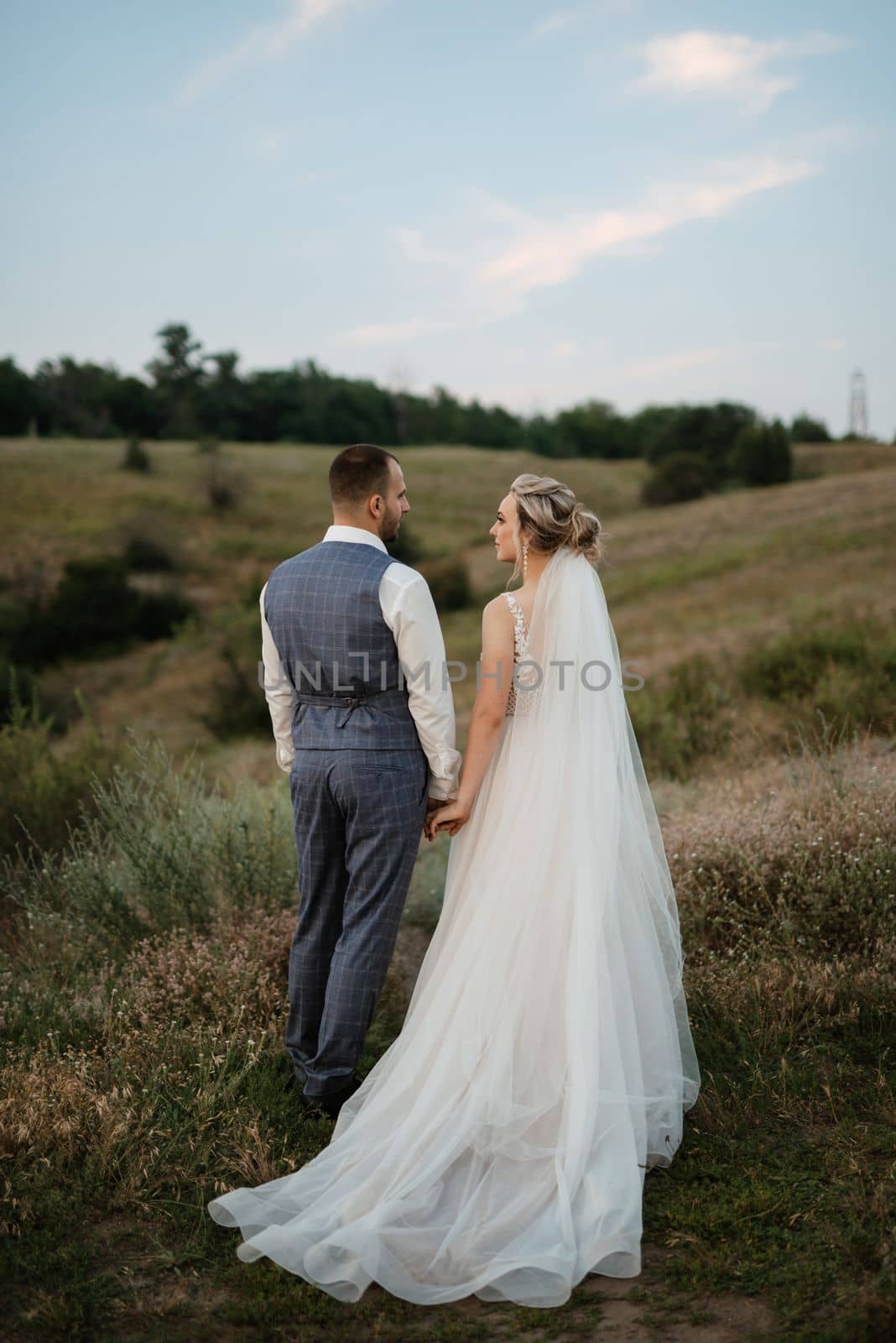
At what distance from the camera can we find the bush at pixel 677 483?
48625 mm

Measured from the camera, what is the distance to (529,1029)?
3279 mm

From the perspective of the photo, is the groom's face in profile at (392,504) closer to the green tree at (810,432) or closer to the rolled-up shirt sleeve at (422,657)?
the rolled-up shirt sleeve at (422,657)

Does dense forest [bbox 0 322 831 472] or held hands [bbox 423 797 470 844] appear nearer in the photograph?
held hands [bbox 423 797 470 844]

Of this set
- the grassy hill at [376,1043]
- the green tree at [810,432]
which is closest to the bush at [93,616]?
the grassy hill at [376,1043]

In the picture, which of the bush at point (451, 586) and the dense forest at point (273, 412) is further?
the dense forest at point (273, 412)

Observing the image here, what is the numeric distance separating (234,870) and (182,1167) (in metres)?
1.97

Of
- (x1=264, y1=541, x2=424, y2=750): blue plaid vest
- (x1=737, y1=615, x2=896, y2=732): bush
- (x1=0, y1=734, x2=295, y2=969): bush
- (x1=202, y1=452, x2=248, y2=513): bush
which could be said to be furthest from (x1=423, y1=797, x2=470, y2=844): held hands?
(x1=202, y1=452, x2=248, y2=513): bush

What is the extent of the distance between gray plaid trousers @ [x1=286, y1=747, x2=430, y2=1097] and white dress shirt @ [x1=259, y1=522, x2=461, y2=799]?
0.30ft

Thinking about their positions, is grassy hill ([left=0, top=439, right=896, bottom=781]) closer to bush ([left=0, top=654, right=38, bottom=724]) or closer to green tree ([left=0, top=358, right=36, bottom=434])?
bush ([left=0, top=654, right=38, bottom=724])

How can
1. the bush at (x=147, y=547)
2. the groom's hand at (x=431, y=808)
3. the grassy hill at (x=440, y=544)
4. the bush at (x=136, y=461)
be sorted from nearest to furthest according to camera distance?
the groom's hand at (x=431, y=808) → the grassy hill at (x=440, y=544) → the bush at (x=147, y=547) → the bush at (x=136, y=461)

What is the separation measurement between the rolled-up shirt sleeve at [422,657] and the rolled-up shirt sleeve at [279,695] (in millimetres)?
531

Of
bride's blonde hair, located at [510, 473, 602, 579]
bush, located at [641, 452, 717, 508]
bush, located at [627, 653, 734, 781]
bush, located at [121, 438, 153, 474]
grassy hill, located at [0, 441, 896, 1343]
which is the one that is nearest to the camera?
grassy hill, located at [0, 441, 896, 1343]

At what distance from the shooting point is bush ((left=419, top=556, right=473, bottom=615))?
30.8 meters

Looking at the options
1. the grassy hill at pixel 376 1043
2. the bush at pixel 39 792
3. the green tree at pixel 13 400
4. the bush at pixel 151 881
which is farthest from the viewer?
the green tree at pixel 13 400
